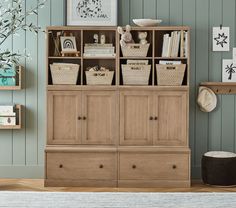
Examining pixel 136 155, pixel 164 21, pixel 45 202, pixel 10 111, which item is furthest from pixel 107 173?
pixel 45 202

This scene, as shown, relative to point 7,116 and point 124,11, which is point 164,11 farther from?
point 7,116

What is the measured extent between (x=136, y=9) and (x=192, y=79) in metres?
0.97

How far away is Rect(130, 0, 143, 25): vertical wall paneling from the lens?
5.77 metres

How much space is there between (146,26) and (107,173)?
5.08 ft

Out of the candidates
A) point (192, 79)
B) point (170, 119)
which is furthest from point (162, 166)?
point (192, 79)

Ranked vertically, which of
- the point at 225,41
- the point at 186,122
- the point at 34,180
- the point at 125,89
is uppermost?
the point at 225,41

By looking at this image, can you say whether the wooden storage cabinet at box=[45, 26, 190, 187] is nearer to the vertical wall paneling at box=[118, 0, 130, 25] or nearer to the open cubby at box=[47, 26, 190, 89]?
the open cubby at box=[47, 26, 190, 89]

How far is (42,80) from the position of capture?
581 cm

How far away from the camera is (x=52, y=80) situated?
5.49m

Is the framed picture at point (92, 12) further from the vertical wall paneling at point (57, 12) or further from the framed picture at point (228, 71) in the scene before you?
the framed picture at point (228, 71)

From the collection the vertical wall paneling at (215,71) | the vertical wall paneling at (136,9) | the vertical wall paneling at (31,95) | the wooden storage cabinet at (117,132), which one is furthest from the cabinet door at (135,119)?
the vertical wall paneling at (31,95)

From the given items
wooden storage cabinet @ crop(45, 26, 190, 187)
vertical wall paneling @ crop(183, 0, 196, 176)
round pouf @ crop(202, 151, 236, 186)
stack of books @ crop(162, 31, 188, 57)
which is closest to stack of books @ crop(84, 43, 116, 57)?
wooden storage cabinet @ crop(45, 26, 190, 187)

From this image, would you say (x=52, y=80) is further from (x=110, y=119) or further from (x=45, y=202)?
(x=45, y=202)

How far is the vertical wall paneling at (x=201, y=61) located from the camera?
5766mm
